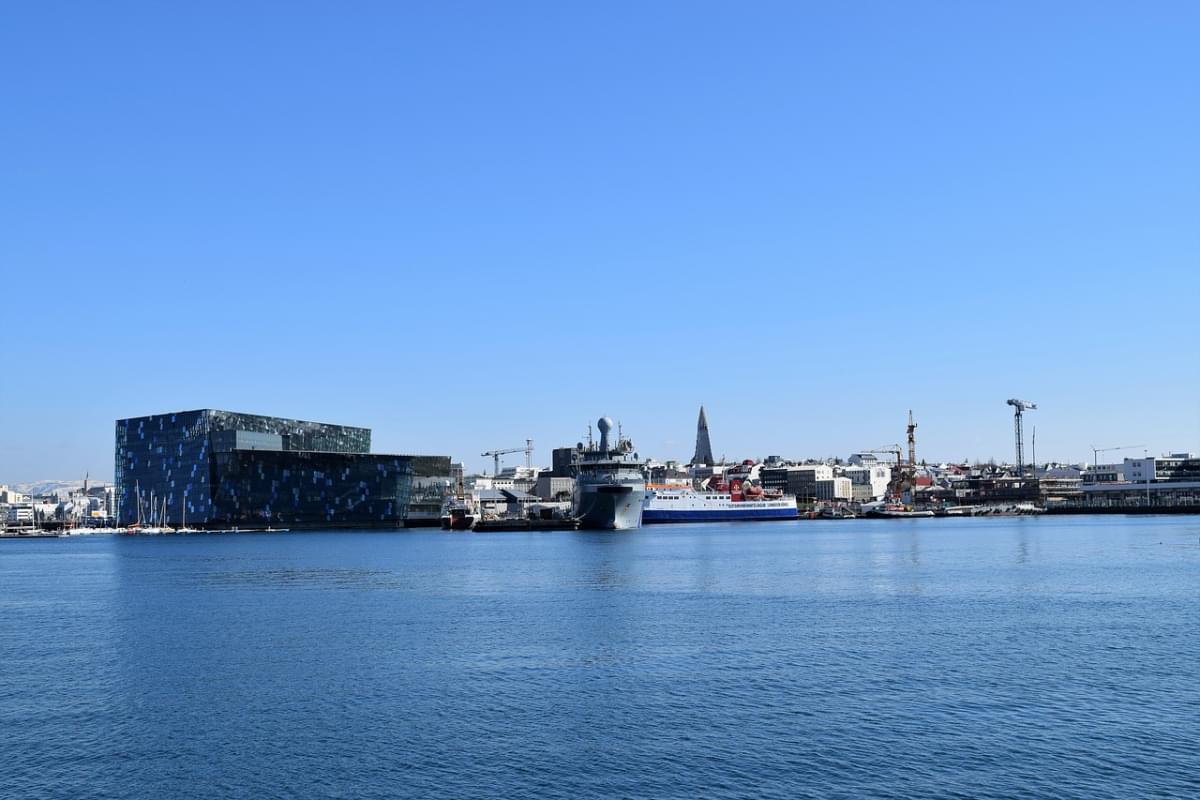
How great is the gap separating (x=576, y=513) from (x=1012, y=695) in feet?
397

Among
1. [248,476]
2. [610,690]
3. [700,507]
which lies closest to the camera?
[610,690]

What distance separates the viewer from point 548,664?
33.4 metres

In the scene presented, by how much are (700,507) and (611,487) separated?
159ft

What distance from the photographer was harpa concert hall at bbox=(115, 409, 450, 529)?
157 meters

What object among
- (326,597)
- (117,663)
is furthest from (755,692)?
(326,597)

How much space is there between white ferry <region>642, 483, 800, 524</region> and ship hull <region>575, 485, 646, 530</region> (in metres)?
27.9

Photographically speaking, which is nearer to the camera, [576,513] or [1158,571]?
[1158,571]

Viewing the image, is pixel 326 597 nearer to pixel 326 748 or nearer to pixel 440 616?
pixel 440 616

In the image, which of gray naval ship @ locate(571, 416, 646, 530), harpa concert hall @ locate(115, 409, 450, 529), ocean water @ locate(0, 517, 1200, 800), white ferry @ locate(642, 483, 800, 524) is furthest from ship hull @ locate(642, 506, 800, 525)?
ocean water @ locate(0, 517, 1200, 800)

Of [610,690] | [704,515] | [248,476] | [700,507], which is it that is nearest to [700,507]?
[700,507]

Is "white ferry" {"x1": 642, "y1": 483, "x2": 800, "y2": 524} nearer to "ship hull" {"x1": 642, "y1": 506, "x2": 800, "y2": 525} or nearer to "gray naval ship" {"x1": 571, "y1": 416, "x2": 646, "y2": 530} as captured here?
"ship hull" {"x1": 642, "y1": 506, "x2": 800, "y2": 525}

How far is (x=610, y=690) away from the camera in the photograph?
1166 inches

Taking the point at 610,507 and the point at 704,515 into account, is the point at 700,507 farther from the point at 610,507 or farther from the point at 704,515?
the point at 610,507

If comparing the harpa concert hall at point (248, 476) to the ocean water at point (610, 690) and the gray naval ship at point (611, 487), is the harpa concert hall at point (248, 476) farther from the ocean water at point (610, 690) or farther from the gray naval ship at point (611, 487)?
the ocean water at point (610, 690)
